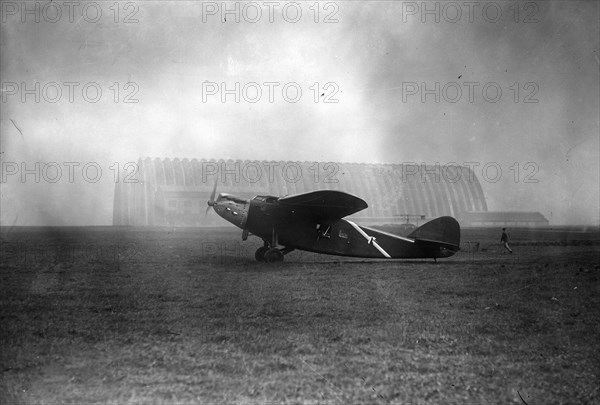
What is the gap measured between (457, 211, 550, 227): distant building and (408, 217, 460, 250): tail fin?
4847 cm

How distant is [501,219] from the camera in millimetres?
72312

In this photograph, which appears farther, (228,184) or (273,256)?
(228,184)

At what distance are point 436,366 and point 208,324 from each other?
3220 mm

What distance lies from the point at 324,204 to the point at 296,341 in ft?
29.3

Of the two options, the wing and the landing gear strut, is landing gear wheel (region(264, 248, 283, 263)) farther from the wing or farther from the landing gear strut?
the wing

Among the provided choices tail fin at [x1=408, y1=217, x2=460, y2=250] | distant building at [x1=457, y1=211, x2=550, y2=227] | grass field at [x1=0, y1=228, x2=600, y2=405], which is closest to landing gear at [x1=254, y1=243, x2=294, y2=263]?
grass field at [x1=0, y1=228, x2=600, y2=405]

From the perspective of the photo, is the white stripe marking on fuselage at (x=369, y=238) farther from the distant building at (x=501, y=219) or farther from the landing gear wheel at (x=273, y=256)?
the distant building at (x=501, y=219)

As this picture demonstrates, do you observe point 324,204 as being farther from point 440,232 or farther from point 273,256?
point 440,232

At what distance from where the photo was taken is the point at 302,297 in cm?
855

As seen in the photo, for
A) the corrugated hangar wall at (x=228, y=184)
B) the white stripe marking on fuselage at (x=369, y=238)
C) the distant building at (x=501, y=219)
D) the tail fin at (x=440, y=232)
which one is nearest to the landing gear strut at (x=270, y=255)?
the white stripe marking on fuselage at (x=369, y=238)

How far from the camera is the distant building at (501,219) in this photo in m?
65.1

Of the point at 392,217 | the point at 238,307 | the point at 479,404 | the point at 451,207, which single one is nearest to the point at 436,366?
the point at 479,404

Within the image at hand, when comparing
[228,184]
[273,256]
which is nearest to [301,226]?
[273,256]

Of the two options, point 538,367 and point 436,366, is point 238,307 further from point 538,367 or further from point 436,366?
point 538,367
